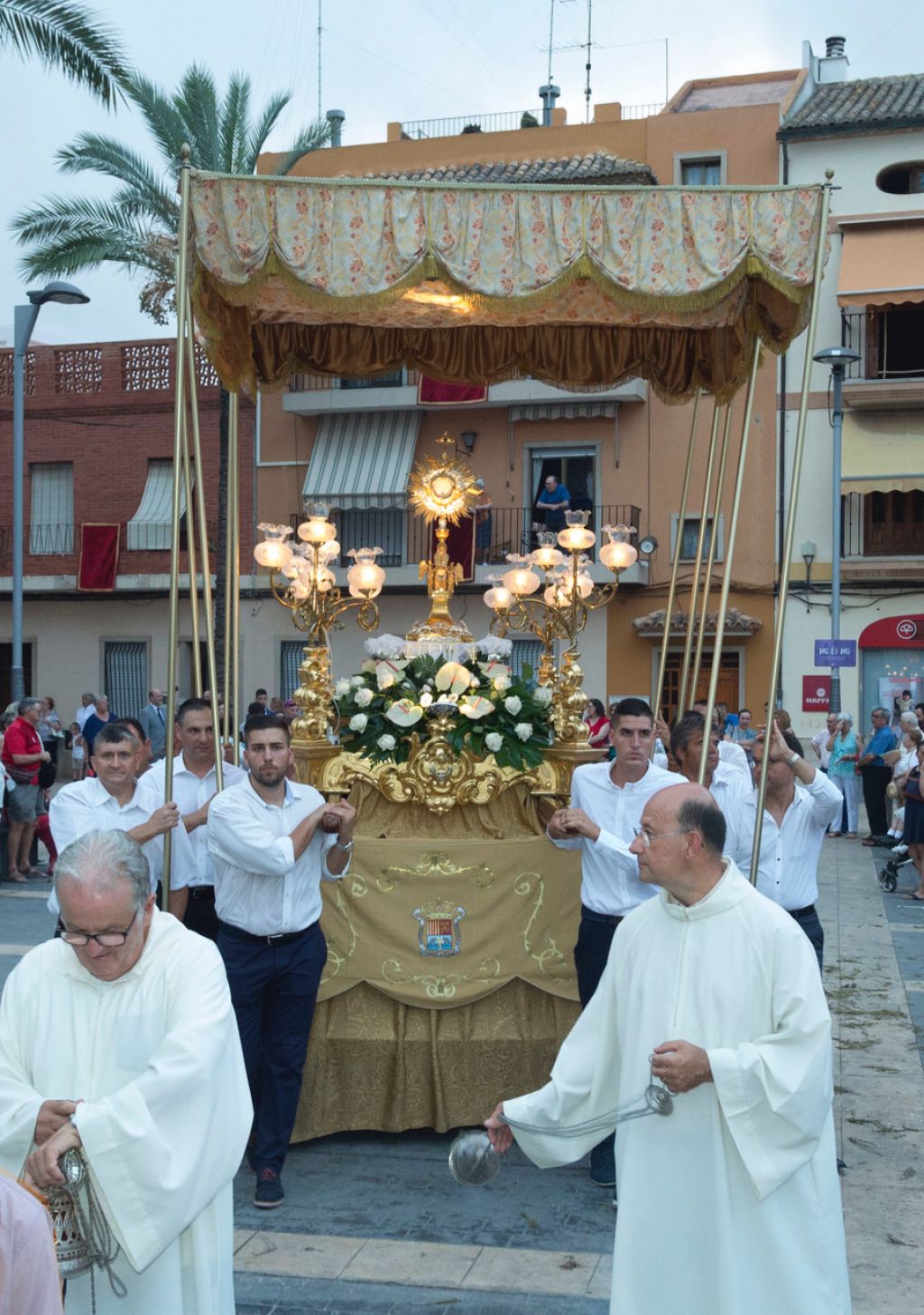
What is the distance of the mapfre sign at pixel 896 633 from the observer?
82.2 feet

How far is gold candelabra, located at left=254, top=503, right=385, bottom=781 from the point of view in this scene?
730 centimetres

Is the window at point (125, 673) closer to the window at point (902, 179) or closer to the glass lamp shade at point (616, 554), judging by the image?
the window at point (902, 179)

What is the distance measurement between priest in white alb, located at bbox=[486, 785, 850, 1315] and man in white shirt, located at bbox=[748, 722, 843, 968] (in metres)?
2.43

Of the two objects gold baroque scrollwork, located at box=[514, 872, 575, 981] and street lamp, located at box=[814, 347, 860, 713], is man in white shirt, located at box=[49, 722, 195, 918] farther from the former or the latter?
street lamp, located at box=[814, 347, 860, 713]

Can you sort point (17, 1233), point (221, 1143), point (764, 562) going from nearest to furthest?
point (17, 1233), point (221, 1143), point (764, 562)

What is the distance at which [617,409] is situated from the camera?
86.9 ft

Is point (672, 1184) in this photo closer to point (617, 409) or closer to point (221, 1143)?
point (221, 1143)

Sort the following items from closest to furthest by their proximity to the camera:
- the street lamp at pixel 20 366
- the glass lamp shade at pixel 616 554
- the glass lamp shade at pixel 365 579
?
1. the glass lamp shade at pixel 616 554
2. the glass lamp shade at pixel 365 579
3. the street lamp at pixel 20 366

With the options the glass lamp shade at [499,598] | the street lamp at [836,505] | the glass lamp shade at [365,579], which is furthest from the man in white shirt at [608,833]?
the street lamp at [836,505]

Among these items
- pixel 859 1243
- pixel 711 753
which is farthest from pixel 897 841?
pixel 859 1243

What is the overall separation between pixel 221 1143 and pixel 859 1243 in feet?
9.67

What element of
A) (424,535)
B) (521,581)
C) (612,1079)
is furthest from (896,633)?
(612,1079)

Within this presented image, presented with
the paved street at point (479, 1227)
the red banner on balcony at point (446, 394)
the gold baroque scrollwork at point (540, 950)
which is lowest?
the paved street at point (479, 1227)

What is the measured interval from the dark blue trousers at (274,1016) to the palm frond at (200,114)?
711 inches
